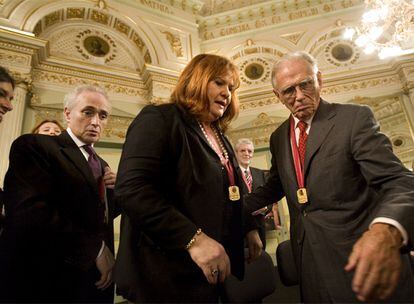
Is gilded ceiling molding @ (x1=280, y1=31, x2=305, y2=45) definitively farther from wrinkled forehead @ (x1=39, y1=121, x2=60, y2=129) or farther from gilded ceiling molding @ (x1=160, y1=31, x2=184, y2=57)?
wrinkled forehead @ (x1=39, y1=121, x2=60, y2=129)

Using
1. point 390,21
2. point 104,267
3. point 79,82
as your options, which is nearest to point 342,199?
point 104,267

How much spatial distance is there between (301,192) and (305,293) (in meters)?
0.52

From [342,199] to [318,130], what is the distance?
40 cm

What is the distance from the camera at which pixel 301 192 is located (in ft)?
4.73

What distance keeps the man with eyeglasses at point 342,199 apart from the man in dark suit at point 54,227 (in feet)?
3.56

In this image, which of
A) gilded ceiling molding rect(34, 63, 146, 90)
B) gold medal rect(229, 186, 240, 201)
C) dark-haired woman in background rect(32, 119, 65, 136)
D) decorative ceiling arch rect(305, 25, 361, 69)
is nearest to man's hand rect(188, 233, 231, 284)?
gold medal rect(229, 186, 240, 201)

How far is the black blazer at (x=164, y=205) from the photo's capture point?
3.28 feet

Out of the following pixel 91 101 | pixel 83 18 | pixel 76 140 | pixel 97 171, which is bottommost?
pixel 97 171

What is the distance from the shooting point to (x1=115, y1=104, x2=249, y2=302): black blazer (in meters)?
1.00

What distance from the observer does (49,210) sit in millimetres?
1297

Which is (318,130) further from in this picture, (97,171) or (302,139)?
(97,171)

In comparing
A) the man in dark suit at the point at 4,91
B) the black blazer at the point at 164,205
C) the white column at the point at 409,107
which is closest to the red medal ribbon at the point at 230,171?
the black blazer at the point at 164,205

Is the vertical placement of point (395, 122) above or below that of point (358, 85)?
below

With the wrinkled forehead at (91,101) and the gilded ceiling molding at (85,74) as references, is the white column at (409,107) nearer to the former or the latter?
the gilded ceiling molding at (85,74)
